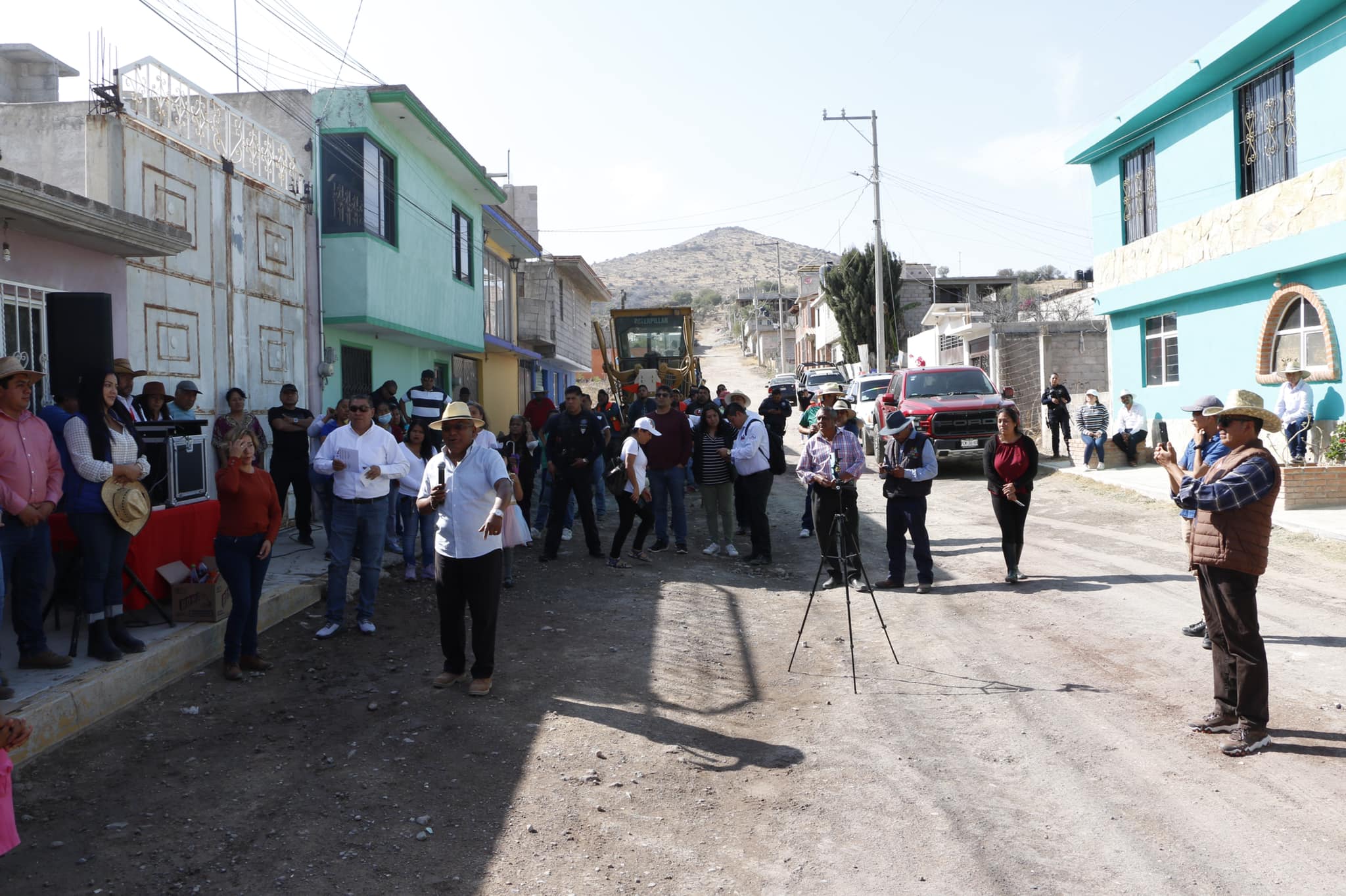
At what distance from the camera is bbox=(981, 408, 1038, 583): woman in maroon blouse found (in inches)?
357

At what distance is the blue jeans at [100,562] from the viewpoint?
19.5ft

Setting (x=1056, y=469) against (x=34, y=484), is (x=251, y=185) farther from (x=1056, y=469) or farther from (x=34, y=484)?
(x=1056, y=469)

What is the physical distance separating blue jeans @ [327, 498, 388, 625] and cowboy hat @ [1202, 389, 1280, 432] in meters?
5.59

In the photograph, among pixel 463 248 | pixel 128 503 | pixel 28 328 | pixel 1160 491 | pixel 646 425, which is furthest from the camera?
pixel 463 248

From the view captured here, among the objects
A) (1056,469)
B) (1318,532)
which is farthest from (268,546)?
(1056,469)

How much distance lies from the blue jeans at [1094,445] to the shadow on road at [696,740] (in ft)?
47.9

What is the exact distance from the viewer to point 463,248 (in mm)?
19844

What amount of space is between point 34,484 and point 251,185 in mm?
7572

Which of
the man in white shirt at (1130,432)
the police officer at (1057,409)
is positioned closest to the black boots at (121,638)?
the man in white shirt at (1130,432)

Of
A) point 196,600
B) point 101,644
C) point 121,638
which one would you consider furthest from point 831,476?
point 101,644

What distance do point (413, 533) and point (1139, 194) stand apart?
54.7 feet

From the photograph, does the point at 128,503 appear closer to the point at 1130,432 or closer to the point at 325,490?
the point at 325,490

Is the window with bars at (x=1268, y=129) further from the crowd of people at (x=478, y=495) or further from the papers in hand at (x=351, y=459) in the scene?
the papers in hand at (x=351, y=459)

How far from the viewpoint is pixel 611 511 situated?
14719 mm
